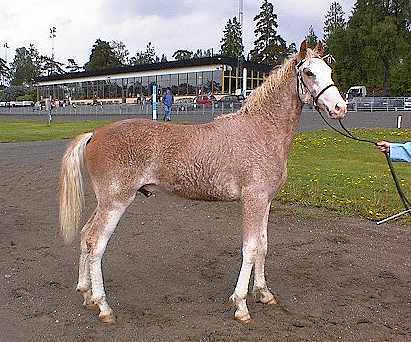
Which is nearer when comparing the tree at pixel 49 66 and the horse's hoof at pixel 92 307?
the horse's hoof at pixel 92 307

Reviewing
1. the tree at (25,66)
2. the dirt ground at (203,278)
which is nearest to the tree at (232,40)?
the tree at (25,66)

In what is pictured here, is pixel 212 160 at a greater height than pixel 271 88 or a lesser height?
lesser

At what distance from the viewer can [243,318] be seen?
5.11 metres

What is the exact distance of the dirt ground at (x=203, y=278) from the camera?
16.2 ft

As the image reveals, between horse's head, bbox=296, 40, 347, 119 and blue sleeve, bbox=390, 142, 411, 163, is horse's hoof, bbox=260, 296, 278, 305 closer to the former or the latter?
blue sleeve, bbox=390, 142, 411, 163

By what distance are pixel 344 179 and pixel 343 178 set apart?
0.55 feet

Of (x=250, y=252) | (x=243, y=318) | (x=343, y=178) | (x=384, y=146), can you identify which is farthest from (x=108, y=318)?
(x=343, y=178)

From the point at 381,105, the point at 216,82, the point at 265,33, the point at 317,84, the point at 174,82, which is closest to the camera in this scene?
the point at 317,84

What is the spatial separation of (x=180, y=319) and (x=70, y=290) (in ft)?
4.95

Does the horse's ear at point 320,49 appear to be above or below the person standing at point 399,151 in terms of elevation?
above

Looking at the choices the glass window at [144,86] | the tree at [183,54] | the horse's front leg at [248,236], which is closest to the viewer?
the horse's front leg at [248,236]

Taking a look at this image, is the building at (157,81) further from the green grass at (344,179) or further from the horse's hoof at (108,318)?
the horse's hoof at (108,318)

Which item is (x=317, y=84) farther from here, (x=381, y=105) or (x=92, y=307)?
(x=381, y=105)

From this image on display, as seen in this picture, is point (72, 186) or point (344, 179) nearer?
point (72, 186)
